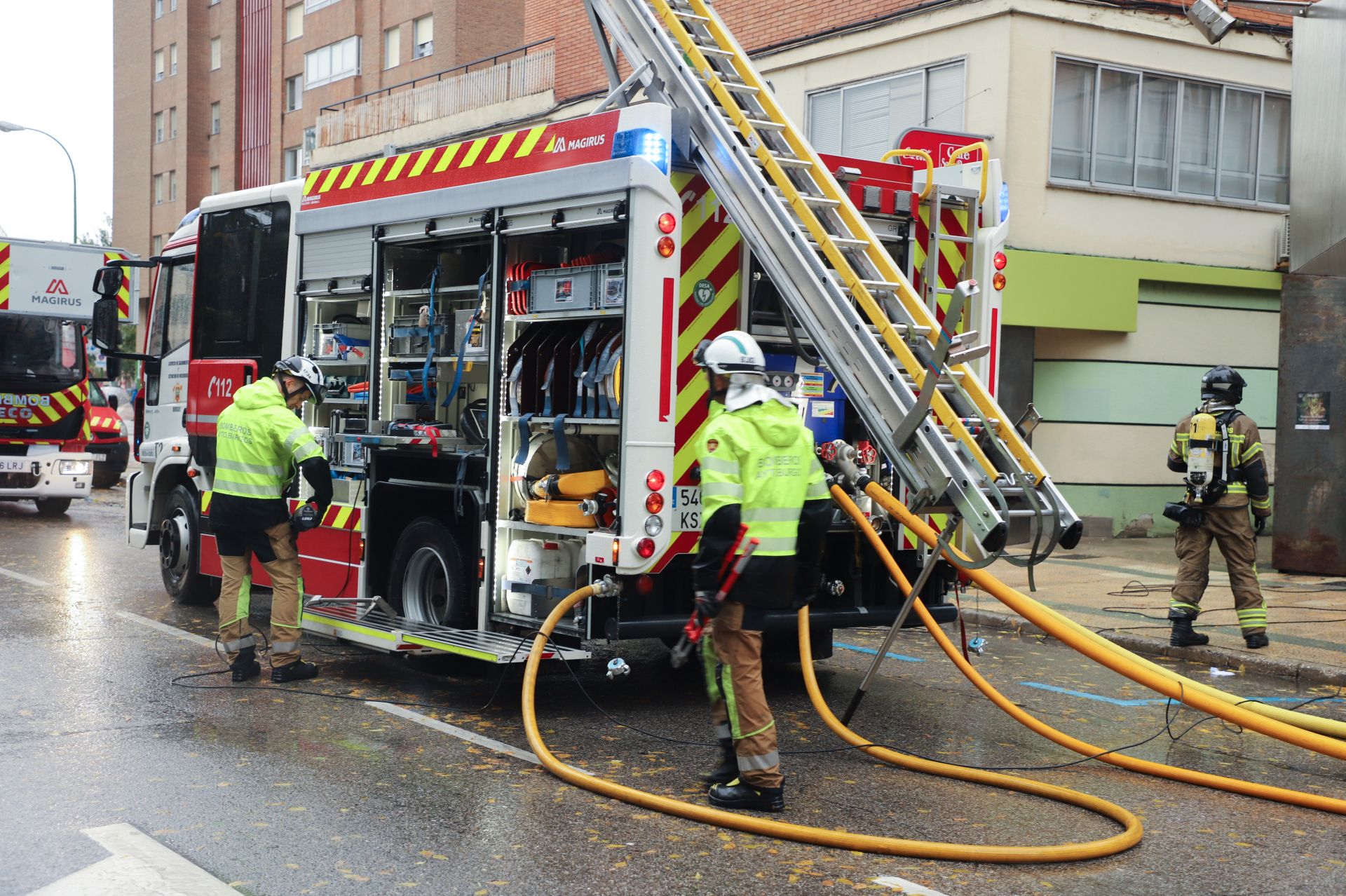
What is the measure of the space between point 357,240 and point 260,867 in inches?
188

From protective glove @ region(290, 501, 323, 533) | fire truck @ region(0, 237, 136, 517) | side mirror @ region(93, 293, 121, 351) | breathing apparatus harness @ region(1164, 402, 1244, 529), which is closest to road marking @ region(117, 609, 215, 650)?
protective glove @ region(290, 501, 323, 533)

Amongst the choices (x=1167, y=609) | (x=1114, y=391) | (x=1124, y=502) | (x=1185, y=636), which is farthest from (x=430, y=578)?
(x=1124, y=502)

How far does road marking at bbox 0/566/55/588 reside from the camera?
11945mm

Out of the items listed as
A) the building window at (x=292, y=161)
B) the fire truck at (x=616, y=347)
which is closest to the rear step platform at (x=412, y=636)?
the fire truck at (x=616, y=347)

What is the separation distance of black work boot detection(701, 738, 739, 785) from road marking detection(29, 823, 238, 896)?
2.09 m

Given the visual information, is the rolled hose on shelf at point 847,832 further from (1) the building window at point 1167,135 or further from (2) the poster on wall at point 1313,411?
(1) the building window at point 1167,135

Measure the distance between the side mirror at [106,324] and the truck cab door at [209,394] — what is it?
2.51 ft

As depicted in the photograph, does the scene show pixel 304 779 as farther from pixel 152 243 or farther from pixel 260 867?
pixel 152 243

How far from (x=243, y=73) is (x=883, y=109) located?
116 feet

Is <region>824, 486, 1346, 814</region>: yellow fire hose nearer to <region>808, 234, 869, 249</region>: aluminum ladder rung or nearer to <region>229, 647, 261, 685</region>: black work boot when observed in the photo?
<region>808, 234, 869, 249</region>: aluminum ladder rung

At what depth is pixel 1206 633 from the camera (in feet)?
35.2

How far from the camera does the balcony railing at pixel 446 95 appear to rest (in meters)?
24.8

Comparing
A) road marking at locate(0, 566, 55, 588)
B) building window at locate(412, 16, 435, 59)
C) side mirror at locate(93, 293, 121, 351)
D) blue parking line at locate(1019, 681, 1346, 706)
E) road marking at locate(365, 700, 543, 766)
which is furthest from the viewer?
building window at locate(412, 16, 435, 59)

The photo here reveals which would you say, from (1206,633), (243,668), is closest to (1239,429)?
(1206,633)
